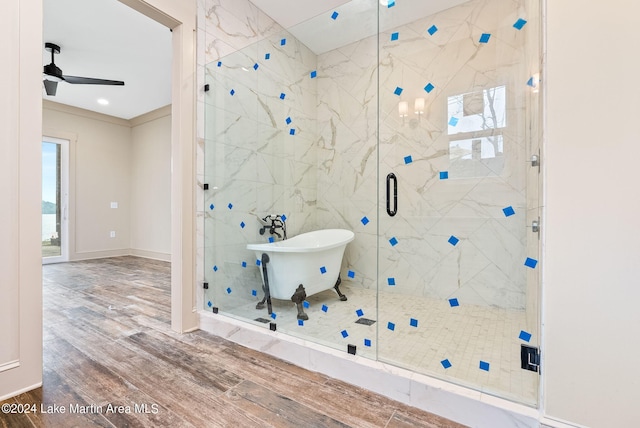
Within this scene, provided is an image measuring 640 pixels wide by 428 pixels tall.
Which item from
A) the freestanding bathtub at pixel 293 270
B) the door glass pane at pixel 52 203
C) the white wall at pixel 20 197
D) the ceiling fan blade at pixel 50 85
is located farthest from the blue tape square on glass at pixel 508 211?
the door glass pane at pixel 52 203

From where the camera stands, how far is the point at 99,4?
258 cm

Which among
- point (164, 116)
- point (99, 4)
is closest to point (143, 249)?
point (164, 116)

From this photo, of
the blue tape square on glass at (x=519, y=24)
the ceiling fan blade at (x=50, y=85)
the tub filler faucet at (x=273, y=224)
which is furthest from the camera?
the ceiling fan blade at (x=50, y=85)

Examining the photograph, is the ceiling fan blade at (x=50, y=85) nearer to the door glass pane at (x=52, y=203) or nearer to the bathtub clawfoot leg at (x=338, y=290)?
the door glass pane at (x=52, y=203)

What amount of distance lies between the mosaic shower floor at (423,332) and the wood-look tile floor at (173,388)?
0.77ft

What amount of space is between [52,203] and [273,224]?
4.86 meters

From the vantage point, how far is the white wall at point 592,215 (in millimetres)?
936

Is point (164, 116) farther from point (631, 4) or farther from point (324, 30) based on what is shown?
point (631, 4)

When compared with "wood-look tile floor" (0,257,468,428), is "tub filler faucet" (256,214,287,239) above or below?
above

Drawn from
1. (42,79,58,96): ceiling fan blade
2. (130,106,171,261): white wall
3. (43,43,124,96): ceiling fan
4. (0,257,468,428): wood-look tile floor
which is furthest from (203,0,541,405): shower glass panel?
(130,106,171,261): white wall

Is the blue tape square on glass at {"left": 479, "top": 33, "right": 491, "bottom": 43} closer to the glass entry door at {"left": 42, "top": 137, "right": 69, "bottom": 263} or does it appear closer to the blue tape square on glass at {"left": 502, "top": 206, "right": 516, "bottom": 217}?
the blue tape square on glass at {"left": 502, "top": 206, "right": 516, "bottom": 217}

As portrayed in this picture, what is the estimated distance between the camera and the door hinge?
1.17 metres

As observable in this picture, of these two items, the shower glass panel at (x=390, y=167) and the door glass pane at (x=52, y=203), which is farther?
the door glass pane at (x=52, y=203)

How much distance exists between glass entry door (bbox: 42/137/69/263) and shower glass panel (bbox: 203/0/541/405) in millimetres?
4529
